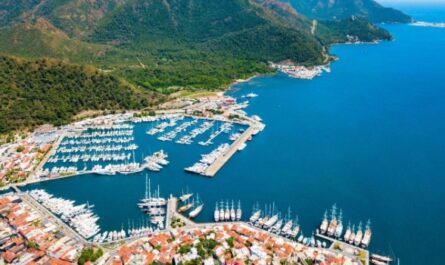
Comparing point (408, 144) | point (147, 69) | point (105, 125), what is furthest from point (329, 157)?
point (147, 69)

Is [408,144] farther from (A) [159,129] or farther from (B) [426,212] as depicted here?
(A) [159,129]

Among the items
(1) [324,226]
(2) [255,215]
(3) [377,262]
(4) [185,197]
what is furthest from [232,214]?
(3) [377,262]

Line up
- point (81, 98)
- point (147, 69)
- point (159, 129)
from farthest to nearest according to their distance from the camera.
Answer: point (147, 69) < point (81, 98) < point (159, 129)

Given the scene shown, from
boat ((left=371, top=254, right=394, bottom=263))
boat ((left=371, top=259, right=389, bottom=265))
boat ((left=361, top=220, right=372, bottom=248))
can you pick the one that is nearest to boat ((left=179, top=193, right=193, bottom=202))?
boat ((left=361, top=220, right=372, bottom=248))

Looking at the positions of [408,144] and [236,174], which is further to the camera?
[408,144]

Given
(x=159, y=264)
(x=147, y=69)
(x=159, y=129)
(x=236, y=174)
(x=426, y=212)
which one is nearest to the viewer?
(x=159, y=264)

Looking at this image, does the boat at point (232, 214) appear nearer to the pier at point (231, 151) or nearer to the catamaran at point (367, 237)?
the pier at point (231, 151)
